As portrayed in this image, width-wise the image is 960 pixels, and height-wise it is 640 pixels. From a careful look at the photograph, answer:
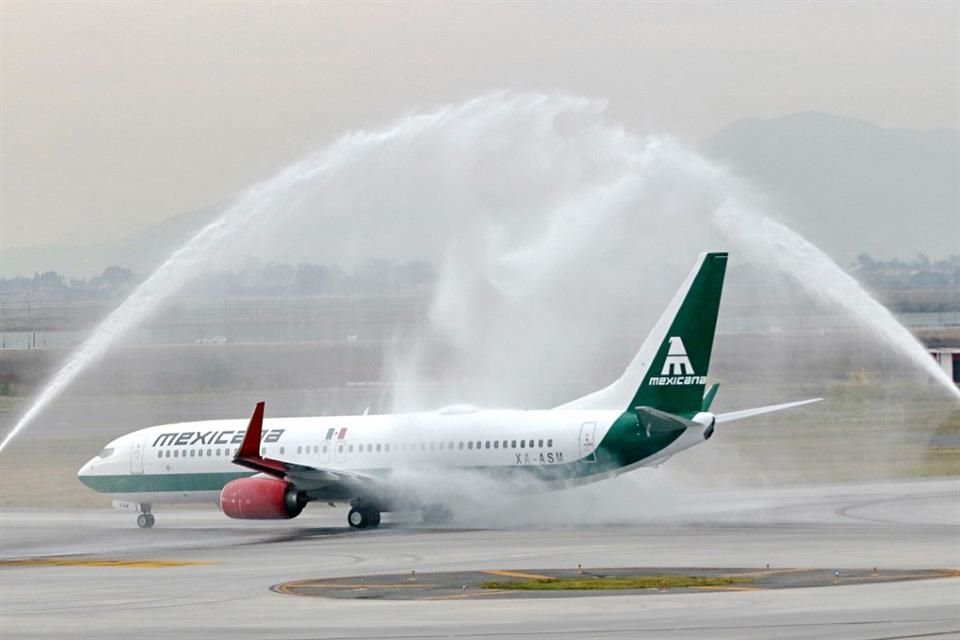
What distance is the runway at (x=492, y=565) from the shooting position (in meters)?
27.2

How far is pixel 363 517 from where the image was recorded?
183 feet

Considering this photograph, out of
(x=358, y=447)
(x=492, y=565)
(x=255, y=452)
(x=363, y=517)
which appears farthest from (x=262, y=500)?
(x=492, y=565)

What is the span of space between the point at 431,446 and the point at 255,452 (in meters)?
5.78

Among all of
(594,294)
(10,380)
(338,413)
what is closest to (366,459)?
(594,294)

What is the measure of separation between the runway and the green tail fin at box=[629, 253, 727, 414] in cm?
372

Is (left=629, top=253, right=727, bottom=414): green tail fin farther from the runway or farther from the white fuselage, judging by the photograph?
the runway

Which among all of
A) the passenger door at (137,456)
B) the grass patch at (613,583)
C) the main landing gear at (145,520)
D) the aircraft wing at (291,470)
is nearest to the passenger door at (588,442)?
the aircraft wing at (291,470)

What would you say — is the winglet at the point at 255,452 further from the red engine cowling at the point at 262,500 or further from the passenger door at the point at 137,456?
the passenger door at the point at 137,456

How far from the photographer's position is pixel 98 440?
293 feet

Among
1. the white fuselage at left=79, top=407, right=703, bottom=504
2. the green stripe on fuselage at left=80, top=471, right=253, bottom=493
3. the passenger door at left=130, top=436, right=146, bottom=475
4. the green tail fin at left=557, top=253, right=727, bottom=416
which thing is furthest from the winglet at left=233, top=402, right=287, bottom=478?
the green tail fin at left=557, top=253, right=727, bottom=416

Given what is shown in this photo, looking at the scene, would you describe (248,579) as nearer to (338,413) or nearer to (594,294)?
(594,294)

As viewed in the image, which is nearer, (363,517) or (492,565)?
(492,565)

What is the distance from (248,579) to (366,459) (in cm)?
1969

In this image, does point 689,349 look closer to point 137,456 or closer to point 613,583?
point 613,583
